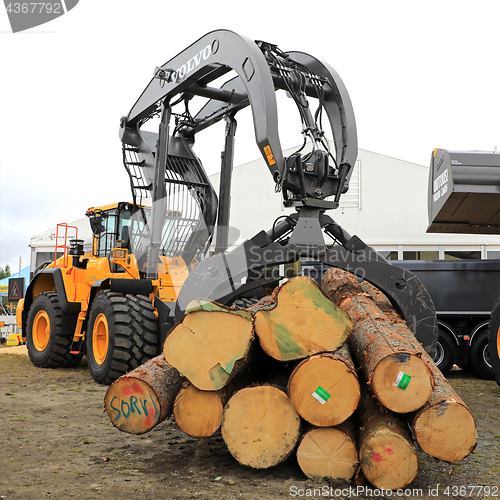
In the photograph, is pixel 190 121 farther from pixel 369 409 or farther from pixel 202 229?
pixel 369 409

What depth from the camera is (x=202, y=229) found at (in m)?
7.95

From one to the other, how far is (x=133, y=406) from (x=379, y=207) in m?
14.7

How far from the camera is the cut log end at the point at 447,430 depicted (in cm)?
338

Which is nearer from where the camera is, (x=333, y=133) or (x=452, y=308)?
(x=333, y=133)

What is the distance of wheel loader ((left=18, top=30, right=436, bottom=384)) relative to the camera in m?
4.91

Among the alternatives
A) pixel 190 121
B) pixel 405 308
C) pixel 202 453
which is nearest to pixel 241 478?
pixel 202 453

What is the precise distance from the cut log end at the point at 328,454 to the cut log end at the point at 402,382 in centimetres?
39

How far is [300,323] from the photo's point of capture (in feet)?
12.1

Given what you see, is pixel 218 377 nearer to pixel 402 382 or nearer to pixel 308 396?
pixel 308 396

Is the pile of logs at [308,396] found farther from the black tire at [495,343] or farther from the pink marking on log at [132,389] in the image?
the black tire at [495,343]

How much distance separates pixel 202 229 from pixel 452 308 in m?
4.36

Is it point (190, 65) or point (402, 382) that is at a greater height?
point (190, 65)

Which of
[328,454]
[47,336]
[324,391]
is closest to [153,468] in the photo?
[328,454]

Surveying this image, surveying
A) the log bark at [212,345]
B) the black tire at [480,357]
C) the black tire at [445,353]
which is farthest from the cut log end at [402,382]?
the black tire at [480,357]
